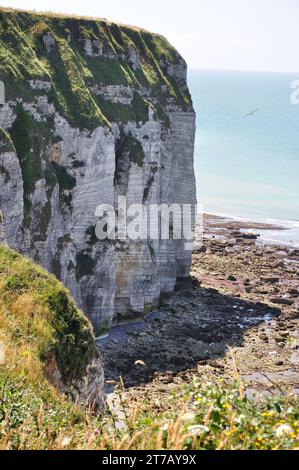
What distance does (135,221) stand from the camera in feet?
184

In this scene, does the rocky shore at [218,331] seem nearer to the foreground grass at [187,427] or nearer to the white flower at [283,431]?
the foreground grass at [187,427]

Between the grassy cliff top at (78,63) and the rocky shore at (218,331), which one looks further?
the grassy cliff top at (78,63)

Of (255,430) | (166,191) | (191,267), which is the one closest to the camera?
(255,430)

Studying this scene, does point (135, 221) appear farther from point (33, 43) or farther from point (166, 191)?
point (33, 43)

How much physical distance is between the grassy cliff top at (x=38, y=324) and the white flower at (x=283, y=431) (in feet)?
26.0

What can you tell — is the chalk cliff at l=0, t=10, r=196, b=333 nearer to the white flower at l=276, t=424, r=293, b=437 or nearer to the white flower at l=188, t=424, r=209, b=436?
the white flower at l=188, t=424, r=209, b=436

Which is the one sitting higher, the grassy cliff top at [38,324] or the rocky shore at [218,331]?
the grassy cliff top at [38,324]

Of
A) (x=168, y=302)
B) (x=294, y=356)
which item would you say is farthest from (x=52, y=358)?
(x=168, y=302)

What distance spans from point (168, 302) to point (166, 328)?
6789 millimetres

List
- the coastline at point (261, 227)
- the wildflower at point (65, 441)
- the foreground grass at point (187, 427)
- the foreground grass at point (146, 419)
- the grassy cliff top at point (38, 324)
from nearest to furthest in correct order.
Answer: the foreground grass at point (187, 427), the foreground grass at point (146, 419), the wildflower at point (65, 441), the grassy cliff top at point (38, 324), the coastline at point (261, 227)

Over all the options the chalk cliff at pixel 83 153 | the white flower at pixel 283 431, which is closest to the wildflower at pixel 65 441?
the white flower at pixel 283 431

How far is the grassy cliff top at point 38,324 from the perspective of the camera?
18016 millimetres
